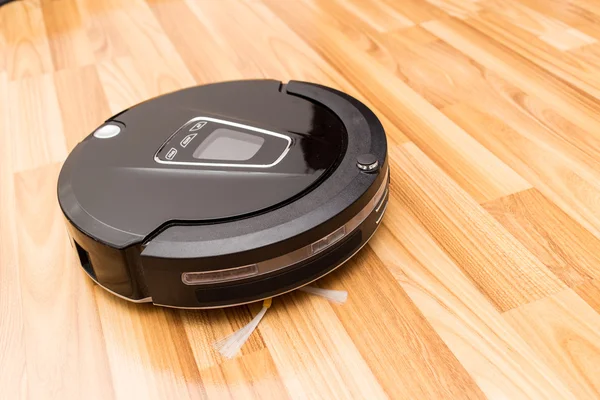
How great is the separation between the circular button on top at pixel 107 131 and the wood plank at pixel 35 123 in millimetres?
212

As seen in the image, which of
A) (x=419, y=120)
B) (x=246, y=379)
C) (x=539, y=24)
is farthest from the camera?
(x=539, y=24)

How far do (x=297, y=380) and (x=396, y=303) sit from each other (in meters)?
0.15

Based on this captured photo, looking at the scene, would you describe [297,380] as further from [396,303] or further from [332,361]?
[396,303]

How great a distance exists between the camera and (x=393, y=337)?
663mm

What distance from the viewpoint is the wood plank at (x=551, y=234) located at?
28.2 inches

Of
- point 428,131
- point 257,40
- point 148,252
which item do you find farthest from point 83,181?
point 257,40

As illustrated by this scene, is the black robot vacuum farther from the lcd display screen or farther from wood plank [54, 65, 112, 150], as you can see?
wood plank [54, 65, 112, 150]

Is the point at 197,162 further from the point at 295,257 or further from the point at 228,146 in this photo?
the point at 295,257

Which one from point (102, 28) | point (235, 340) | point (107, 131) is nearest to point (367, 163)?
point (235, 340)

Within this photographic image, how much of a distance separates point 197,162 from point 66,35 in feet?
2.73

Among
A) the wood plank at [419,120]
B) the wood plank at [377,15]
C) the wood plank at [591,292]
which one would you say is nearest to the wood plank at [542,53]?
the wood plank at [377,15]

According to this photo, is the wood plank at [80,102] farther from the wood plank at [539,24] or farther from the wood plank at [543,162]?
the wood plank at [539,24]

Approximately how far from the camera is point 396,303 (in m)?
0.70

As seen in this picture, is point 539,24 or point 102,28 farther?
point 102,28
